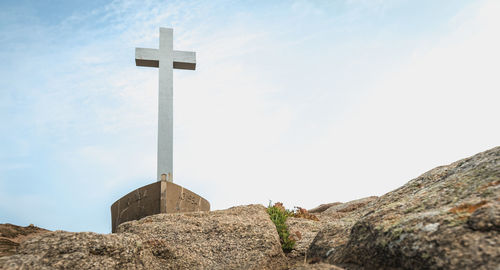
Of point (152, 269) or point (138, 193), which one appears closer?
point (152, 269)

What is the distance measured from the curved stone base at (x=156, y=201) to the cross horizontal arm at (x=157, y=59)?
4.38m

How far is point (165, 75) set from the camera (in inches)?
447

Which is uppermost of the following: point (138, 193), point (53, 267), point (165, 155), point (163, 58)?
point (163, 58)

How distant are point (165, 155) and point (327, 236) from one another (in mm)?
6580

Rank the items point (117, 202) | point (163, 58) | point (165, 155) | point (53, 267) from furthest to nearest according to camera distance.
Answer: point (163, 58), point (165, 155), point (117, 202), point (53, 267)

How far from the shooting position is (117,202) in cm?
902

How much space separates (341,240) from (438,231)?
1.47 metres

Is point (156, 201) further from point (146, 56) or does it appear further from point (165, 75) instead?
point (146, 56)

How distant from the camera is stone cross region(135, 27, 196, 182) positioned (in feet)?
34.4

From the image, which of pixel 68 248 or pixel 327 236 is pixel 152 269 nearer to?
pixel 68 248

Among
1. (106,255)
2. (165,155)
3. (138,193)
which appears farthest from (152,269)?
(165,155)

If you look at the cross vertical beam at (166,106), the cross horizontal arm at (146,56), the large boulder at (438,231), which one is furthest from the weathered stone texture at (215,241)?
the cross horizontal arm at (146,56)

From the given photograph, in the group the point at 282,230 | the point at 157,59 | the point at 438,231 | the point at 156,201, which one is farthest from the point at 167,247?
the point at 157,59

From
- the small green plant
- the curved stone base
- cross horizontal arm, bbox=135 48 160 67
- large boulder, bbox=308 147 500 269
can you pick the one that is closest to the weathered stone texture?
the small green plant
